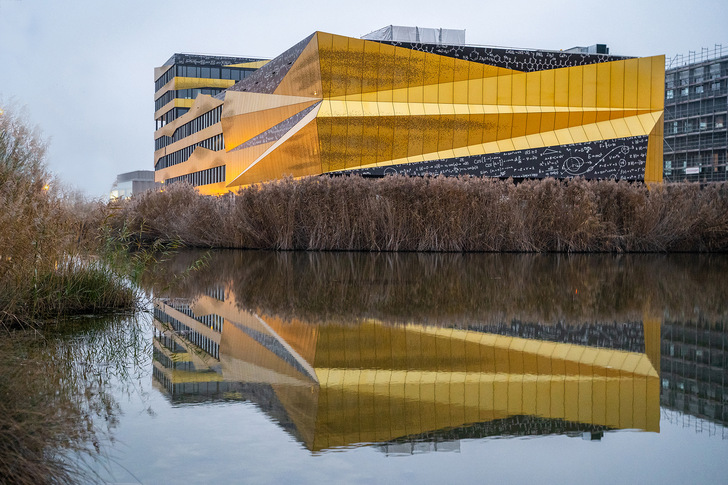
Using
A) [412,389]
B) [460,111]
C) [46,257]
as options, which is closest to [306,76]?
[460,111]

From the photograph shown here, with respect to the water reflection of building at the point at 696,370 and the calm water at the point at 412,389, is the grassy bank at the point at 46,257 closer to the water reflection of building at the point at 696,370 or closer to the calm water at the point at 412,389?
the calm water at the point at 412,389

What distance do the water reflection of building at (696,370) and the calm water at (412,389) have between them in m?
0.02

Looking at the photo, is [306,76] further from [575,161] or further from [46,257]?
[46,257]

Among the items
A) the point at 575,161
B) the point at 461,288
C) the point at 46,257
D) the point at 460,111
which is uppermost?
the point at 460,111

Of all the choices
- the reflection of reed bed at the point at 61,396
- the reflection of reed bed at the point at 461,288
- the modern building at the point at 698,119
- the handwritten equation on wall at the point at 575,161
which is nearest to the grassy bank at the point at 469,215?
the reflection of reed bed at the point at 461,288

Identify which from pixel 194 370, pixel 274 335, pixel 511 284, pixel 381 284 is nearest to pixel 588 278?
pixel 511 284

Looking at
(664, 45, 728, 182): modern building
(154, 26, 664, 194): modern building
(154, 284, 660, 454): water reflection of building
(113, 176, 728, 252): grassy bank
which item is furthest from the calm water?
(664, 45, 728, 182): modern building

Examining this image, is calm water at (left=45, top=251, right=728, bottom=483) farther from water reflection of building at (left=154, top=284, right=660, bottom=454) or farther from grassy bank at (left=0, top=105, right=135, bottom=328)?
grassy bank at (left=0, top=105, right=135, bottom=328)

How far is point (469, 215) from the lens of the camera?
19.0 metres

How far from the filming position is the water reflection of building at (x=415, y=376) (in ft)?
11.1

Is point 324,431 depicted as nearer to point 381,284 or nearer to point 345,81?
point 381,284

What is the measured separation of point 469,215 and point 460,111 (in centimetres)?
1250

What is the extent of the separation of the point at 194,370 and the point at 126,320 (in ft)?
7.23

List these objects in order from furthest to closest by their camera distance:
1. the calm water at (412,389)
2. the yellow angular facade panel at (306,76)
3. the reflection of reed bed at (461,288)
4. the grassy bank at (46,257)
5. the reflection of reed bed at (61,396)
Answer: the yellow angular facade panel at (306,76), the reflection of reed bed at (461,288), the grassy bank at (46,257), the calm water at (412,389), the reflection of reed bed at (61,396)
